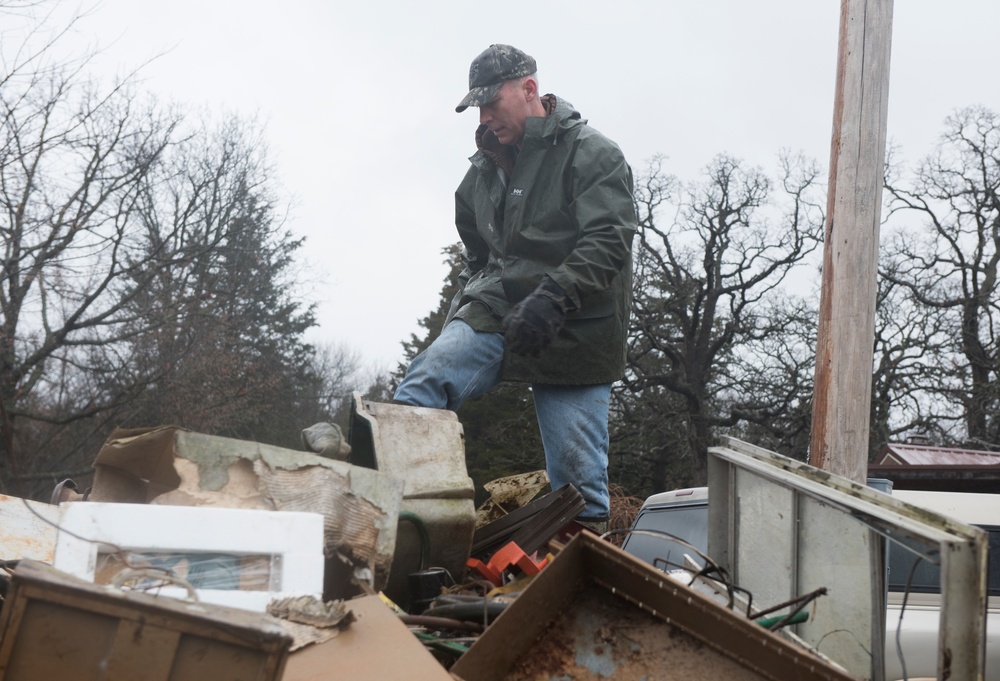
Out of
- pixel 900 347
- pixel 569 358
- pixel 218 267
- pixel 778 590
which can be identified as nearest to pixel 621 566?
pixel 778 590

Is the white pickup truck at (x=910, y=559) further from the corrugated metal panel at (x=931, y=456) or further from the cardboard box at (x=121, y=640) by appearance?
the corrugated metal panel at (x=931, y=456)

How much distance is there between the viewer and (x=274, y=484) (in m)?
2.14

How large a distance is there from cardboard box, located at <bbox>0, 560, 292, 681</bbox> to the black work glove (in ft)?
5.95

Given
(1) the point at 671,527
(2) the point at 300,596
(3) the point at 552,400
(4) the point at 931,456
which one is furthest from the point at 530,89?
(4) the point at 931,456

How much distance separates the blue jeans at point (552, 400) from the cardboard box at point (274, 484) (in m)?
1.01

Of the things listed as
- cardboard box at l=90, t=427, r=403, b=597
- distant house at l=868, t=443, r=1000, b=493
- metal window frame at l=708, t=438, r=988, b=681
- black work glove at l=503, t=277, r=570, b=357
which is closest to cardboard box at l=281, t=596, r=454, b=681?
cardboard box at l=90, t=427, r=403, b=597

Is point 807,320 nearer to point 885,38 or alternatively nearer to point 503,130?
point 885,38

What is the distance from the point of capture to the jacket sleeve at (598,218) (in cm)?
315

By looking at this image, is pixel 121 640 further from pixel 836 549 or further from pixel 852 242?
pixel 852 242

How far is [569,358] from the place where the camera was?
3297 mm

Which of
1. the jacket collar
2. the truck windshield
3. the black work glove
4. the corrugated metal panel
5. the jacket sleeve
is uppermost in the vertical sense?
the jacket collar

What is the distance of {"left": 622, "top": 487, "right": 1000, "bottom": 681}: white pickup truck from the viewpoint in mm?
3516

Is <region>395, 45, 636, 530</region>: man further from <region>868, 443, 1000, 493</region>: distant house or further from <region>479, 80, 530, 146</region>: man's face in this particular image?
<region>868, 443, 1000, 493</region>: distant house

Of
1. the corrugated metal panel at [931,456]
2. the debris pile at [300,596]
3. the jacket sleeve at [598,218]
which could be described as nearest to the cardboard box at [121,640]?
the debris pile at [300,596]
